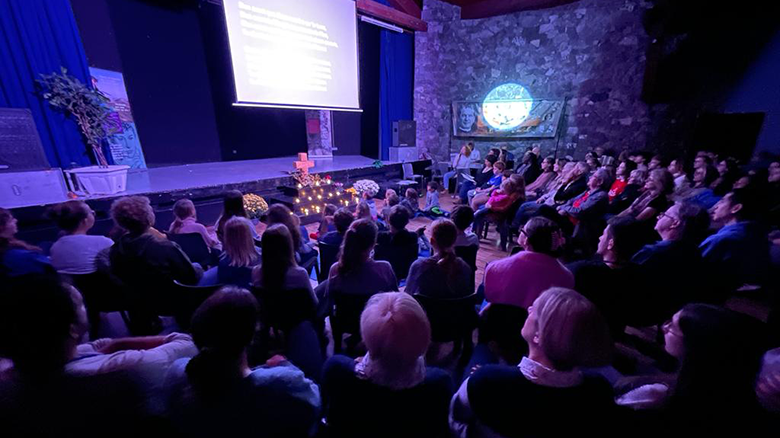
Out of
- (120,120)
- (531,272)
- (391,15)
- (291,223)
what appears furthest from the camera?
(391,15)

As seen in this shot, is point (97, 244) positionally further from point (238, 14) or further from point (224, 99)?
point (224, 99)

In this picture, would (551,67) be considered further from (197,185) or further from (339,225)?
(197,185)

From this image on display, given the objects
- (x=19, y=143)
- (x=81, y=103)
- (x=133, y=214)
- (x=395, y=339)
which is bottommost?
(x=395, y=339)

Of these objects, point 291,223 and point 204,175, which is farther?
point 204,175

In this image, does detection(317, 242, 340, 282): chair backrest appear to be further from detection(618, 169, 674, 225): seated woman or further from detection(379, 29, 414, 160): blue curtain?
detection(379, 29, 414, 160): blue curtain

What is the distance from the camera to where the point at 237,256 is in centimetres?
211

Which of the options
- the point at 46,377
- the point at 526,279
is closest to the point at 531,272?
the point at 526,279

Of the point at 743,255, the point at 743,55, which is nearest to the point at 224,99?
the point at 743,255

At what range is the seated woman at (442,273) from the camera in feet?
6.18

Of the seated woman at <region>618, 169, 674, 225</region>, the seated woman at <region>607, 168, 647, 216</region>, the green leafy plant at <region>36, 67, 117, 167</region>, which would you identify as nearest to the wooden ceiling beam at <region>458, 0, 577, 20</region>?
the seated woman at <region>607, 168, 647, 216</region>

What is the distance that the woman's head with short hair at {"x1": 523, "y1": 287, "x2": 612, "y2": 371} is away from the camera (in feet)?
3.17

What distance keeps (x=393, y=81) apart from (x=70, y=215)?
771 cm

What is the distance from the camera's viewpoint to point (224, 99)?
7.03m

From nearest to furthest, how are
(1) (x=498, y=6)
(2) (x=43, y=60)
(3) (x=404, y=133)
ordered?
1. (2) (x=43, y=60)
2. (1) (x=498, y=6)
3. (3) (x=404, y=133)
